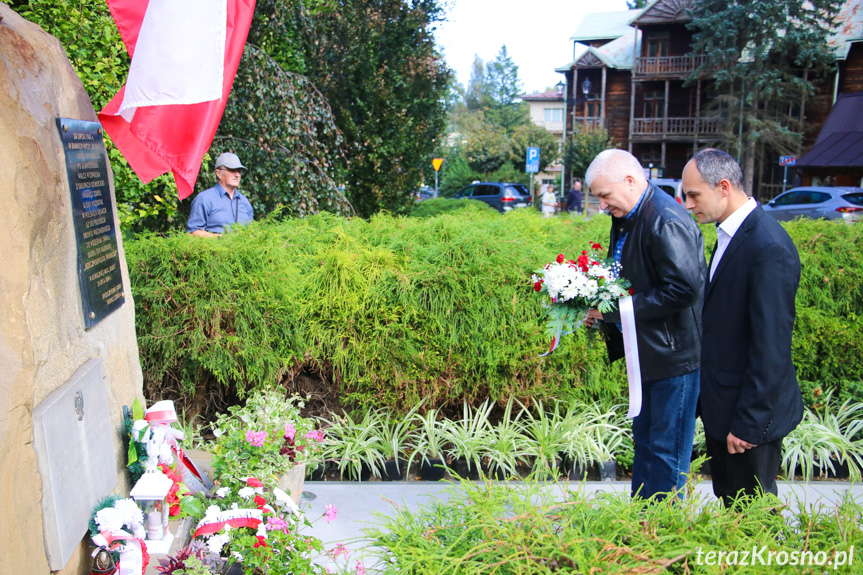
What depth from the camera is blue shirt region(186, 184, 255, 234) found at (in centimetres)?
569

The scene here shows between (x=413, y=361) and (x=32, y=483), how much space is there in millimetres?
2930

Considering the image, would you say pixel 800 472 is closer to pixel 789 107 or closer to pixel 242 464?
pixel 242 464

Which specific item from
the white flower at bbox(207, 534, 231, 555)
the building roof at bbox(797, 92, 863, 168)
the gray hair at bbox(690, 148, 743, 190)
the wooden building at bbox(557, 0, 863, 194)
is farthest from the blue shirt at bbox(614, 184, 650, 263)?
the wooden building at bbox(557, 0, 863, 194)

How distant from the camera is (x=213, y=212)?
5.74 metres

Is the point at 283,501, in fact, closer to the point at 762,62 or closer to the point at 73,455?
the point at 73,455

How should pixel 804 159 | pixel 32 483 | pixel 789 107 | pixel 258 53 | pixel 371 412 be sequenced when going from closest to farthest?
pixel 32 483, pixel 371 412, pixel 258 53, pixel 804 159, pixel 789 107

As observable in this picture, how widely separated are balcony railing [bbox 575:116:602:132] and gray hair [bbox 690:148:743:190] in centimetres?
3746

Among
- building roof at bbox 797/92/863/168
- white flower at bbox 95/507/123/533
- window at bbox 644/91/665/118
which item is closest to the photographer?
white flower at bbox 95/507/123/533

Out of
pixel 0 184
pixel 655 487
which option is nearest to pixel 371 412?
pixel 655 487

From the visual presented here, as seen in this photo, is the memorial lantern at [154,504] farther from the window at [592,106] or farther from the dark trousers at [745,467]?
the window at [592,106]

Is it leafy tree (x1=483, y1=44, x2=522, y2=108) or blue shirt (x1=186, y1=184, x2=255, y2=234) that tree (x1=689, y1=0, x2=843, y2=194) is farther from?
leafy tree (x1=483, y1=44, x2=522, y2=108)

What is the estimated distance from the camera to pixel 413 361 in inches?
188

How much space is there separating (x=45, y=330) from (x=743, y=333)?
2.82 metres

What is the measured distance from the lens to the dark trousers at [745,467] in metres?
2.79
